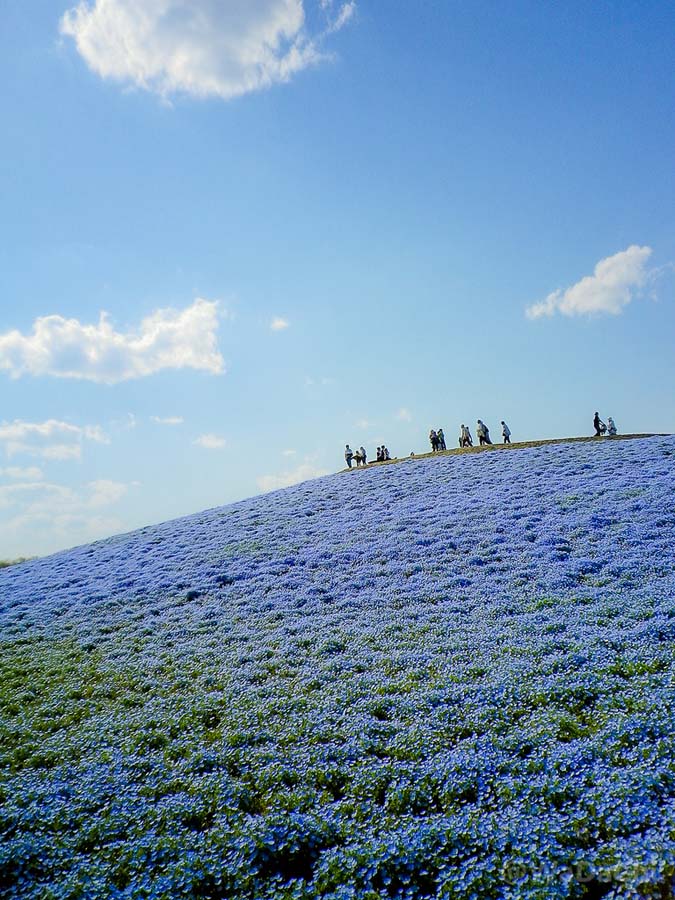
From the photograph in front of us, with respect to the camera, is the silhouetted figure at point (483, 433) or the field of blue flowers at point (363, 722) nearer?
the field of blue flowers at point (363, 722)

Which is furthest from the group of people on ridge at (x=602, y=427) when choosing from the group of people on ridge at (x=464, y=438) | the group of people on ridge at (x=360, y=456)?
the group of people on ridge at (x=360, y=456)

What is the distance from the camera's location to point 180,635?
14977 millimetres

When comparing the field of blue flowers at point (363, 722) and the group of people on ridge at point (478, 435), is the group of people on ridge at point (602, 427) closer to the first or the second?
the group of people on ridge at point (478, 435)

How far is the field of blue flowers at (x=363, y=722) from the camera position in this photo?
257 inches

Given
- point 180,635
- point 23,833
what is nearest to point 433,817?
point 23,833

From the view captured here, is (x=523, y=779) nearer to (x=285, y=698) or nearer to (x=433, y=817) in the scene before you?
(x=433, y=817)

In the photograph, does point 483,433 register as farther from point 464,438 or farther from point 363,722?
point 363,722

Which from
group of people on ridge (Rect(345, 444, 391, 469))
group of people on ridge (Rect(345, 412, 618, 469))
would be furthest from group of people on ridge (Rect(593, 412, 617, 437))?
group of people on ridge (Rect(345, 444, 391, 469))

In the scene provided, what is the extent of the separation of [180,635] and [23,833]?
289 inches

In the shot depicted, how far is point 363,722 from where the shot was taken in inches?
375

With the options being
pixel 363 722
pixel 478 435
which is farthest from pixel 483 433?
pixel 363 722

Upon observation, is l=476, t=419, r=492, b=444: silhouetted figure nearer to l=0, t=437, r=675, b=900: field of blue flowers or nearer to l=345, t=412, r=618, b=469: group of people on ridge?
l=345, t=412, r=618, b=469: group of people on ridge

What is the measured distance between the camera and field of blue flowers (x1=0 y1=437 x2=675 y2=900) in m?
6.52

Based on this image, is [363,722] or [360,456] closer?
[363,722]
